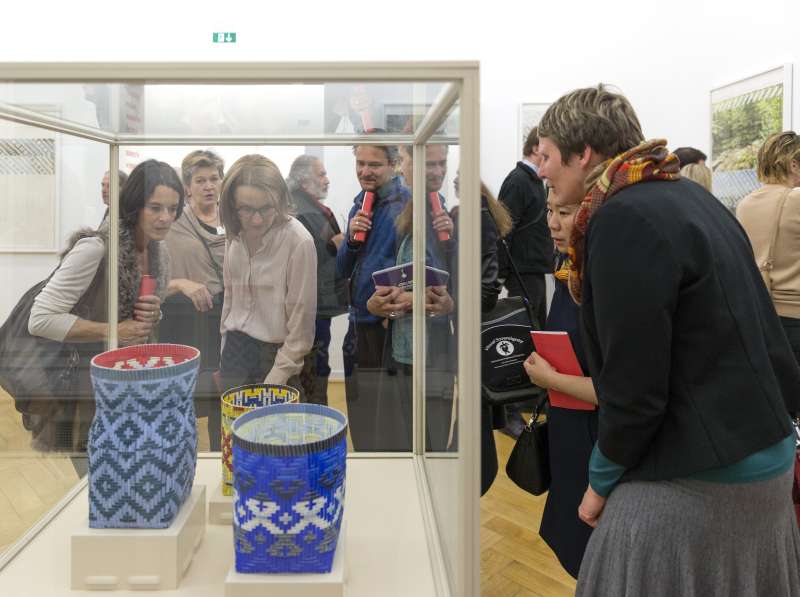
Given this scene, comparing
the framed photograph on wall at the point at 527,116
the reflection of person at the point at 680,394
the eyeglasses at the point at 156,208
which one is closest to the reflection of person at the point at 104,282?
the eyeglasses at the point at 156,208

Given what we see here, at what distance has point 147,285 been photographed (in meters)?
1.29

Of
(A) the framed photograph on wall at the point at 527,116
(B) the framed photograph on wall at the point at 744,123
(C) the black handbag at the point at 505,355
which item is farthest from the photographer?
(A) the framed photograph on wall at the point at 527,116

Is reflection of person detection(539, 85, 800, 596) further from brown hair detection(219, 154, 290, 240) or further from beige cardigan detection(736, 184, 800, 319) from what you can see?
beige cardigan detection(736, 184, 800, 319)

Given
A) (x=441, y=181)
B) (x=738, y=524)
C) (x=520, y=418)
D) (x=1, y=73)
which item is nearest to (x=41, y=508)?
(x=1, y=73)

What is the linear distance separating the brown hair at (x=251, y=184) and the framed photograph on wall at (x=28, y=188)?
0.29 metres

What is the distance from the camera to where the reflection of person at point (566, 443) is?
1297mm

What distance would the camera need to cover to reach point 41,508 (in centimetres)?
104

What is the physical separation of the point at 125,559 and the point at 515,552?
167 centimetres

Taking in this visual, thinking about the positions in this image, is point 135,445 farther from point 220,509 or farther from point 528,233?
point 528,233

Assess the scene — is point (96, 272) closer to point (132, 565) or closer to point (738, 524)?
point (132, 565)

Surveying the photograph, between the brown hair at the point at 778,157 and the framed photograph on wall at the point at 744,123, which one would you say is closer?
the brown hair at the point at 778,157

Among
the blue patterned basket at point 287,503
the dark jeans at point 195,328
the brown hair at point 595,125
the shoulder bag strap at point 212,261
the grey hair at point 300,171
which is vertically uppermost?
the brown hair at point 595,125

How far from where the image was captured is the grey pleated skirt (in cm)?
96

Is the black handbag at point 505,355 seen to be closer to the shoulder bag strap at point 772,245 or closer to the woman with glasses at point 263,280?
the woman with glasses at point 263,280
